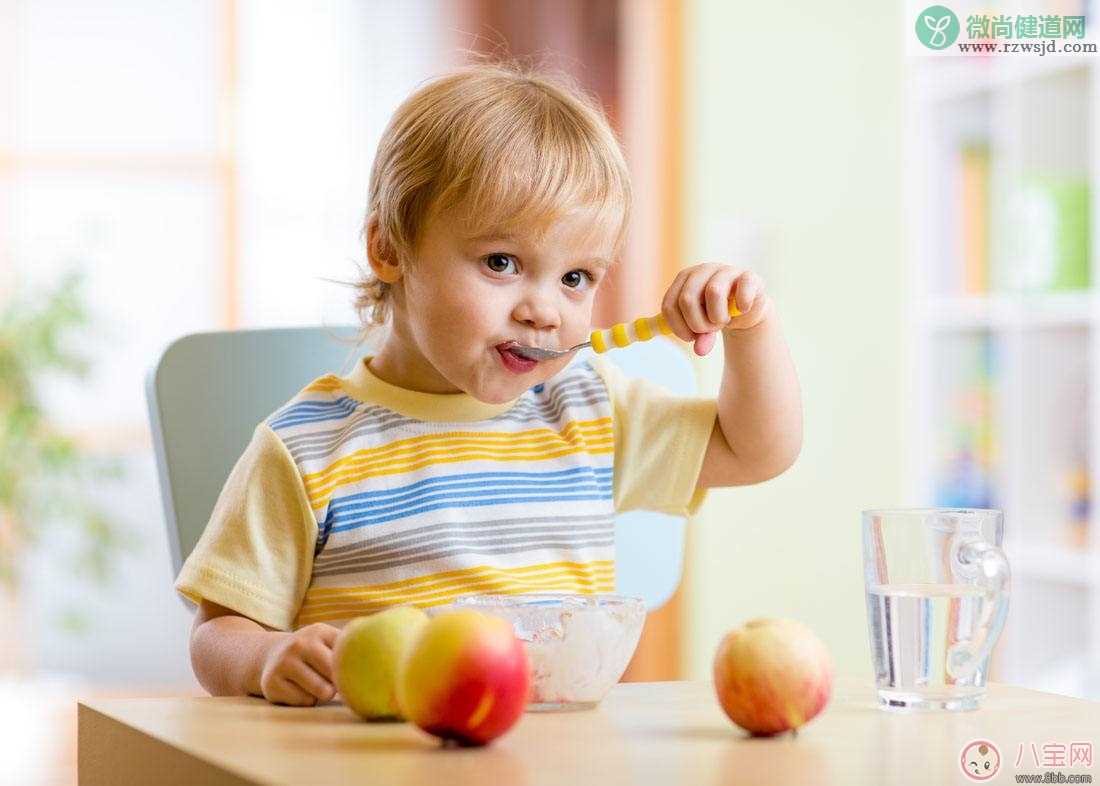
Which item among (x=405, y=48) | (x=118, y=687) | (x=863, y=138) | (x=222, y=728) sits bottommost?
(x=118, y=687)

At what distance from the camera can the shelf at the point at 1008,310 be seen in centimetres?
264

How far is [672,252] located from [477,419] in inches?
102

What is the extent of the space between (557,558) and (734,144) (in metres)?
2.53

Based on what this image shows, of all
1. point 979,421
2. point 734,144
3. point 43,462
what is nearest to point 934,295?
point 979,421

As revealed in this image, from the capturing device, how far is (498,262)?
1163mm

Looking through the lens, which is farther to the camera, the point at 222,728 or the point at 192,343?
the point at 192,343

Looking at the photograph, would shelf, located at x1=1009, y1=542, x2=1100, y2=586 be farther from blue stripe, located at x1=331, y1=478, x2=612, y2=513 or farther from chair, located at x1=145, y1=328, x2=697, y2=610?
blue stripe, located at x1=331, y1=478, x2=612, y2=513

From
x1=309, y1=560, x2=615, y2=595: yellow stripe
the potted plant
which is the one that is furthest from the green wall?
x1=309, y1=560, x2=615, y2=595: yellow stripe

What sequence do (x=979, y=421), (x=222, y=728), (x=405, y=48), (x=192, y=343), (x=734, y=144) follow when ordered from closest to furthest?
(x=222, y=728), (x=192, y=343), (x=979, y=421), (x=734, y=144), (x=405, y=48)

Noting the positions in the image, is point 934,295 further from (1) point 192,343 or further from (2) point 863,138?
(1) point 192,343

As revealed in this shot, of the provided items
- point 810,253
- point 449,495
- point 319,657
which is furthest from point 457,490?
point 810,253

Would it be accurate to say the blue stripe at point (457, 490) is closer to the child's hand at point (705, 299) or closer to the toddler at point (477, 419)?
the toddler at point (477, 419)

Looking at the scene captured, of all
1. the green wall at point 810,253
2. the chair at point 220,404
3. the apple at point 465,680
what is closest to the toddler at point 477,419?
the chair at point 220,404

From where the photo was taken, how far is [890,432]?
314 cm
